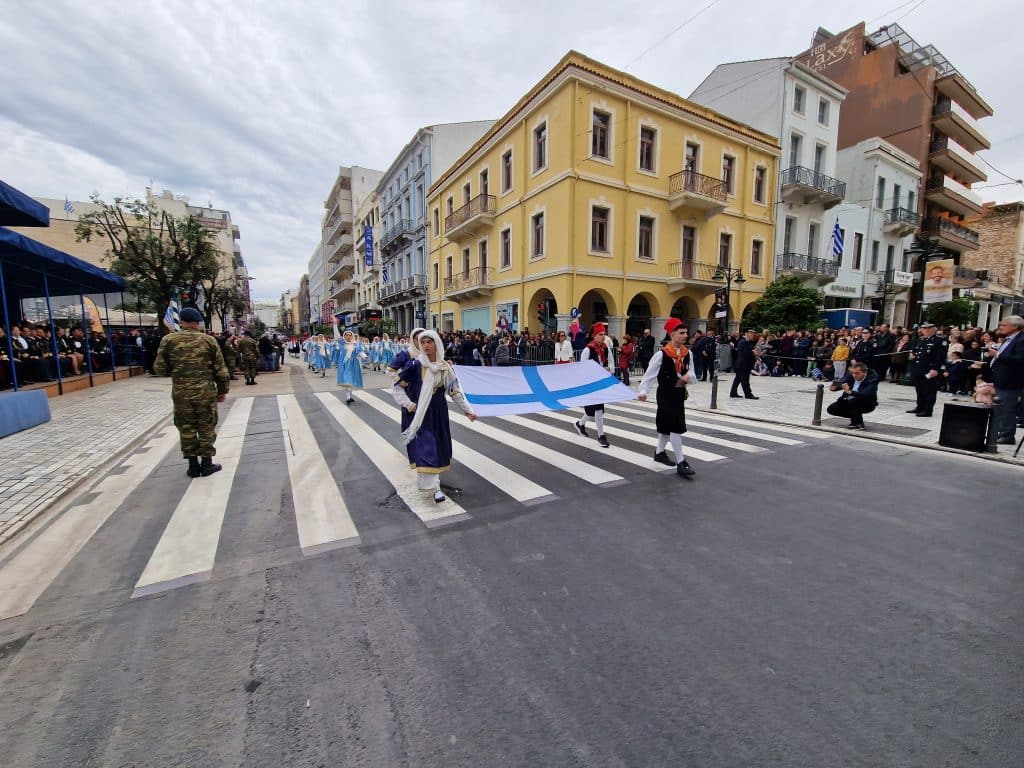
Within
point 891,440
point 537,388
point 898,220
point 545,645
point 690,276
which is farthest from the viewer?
point 898,220

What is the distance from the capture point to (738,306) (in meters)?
24.1

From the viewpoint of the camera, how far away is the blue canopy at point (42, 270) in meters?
9.92

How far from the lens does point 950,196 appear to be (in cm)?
3275

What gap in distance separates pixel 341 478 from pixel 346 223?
2282 inches

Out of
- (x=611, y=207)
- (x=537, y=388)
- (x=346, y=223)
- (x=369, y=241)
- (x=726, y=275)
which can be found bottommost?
(x=537, y=388)

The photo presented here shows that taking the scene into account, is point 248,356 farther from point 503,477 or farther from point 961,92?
point 961,92

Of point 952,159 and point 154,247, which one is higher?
point 952,159

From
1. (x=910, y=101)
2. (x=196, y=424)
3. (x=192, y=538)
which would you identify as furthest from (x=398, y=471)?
(x=910, y=101)

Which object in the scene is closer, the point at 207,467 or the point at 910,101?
the point at 207,467

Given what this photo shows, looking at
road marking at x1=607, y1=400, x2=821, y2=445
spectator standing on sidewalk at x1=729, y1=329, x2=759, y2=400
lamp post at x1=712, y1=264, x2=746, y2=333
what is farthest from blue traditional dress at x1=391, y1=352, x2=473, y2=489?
lamp post at x1=712, y1=264, x2=746, y2=333

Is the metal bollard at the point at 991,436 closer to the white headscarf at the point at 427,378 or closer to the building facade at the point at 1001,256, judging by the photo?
the white headscarf at the point at 427,378

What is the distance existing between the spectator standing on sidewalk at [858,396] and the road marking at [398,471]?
7629 millimetres

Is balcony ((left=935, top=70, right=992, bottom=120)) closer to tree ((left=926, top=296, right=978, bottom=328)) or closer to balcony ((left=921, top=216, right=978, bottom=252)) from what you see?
balcony ((left=921, top=216, right=978, bottom=252))

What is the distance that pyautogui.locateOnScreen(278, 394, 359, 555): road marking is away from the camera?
4047 millimetres
